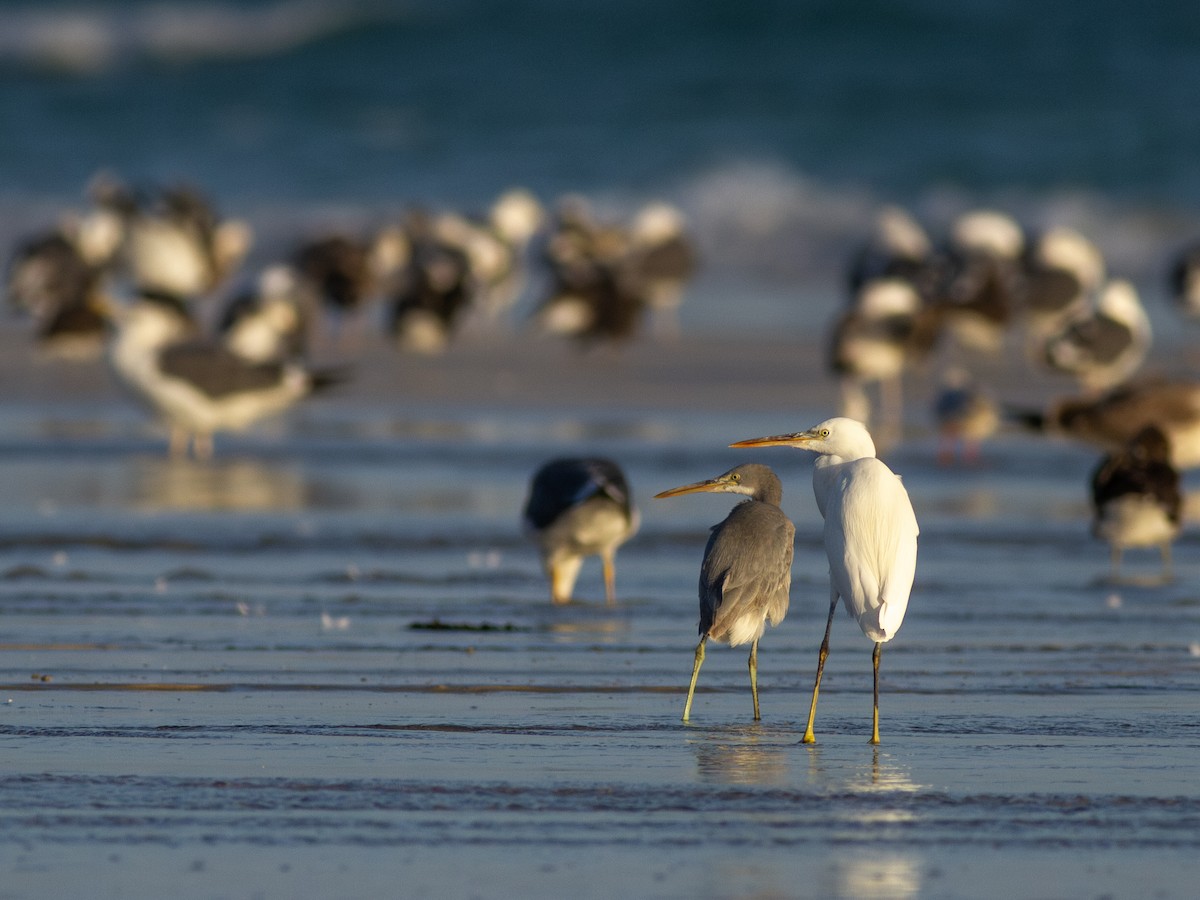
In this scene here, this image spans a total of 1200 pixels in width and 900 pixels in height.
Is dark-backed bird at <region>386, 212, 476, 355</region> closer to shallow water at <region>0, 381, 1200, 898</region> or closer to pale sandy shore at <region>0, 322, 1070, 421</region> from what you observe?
pale sandy shore at <region>0, 322, 1070, 421</region>

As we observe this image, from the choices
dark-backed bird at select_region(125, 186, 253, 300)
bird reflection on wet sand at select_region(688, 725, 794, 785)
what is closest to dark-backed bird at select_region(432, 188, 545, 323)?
dark-backed bird at select_region(125, 186, 253, 300)

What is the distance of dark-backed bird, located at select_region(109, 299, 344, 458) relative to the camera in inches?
576

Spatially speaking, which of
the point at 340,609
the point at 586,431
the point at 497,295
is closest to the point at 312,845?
the point at 340,609

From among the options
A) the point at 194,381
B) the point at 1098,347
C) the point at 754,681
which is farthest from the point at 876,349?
the point at 754,681

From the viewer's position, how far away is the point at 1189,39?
1774 inches

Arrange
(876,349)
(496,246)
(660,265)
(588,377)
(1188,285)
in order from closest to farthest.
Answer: (876,349) < (588,377) < (1188,285) < (660,265) < (496,246)

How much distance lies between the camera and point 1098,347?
18234 mm

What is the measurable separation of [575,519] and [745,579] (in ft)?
7.08

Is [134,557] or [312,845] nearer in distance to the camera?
[312,845]

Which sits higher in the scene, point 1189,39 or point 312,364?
point 1189,39

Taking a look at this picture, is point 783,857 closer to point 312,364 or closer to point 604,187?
point 312,364

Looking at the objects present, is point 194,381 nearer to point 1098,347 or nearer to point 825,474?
point 1098,347

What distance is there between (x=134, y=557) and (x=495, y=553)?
164 cm

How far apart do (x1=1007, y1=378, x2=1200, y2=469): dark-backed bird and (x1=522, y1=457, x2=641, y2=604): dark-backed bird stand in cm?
496
